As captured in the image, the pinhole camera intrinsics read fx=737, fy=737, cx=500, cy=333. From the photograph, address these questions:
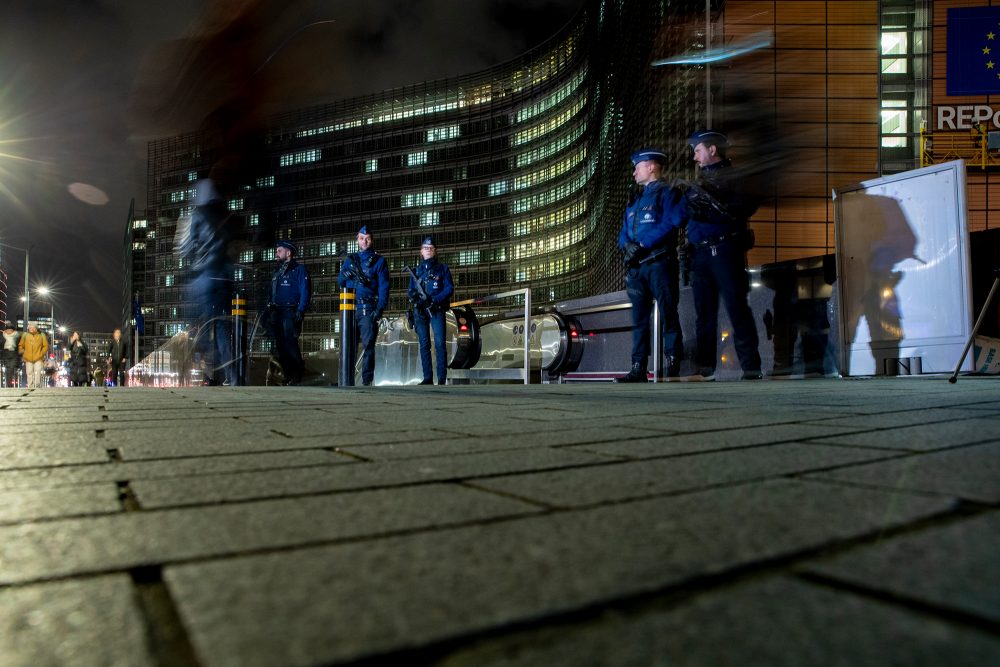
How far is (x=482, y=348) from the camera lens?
44.4ft

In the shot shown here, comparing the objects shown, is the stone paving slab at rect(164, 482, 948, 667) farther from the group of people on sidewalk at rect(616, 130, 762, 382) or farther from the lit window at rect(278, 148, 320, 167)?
the lit window at rect(278, 148, 320, 167)

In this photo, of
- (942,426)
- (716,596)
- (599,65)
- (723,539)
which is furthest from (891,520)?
(599,65)

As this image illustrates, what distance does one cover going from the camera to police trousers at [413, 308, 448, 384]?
34.9 ft

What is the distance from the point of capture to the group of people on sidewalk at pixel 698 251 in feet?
24.4

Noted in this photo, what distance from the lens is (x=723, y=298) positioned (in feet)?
24.4

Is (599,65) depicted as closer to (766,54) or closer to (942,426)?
(766,54)

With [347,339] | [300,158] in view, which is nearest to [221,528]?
[347,339]

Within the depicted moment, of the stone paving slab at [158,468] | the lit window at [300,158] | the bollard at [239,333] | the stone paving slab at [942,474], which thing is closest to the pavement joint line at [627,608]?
the stone paving slab at [942,474]

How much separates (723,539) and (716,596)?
0.23 metres

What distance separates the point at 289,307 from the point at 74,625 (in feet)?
35.3

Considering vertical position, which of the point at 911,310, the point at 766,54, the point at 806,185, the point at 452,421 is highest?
the point at 766,54

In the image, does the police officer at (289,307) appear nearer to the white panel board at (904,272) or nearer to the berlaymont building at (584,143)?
the berlaymont building at (584,143)

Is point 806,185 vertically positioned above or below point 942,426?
above

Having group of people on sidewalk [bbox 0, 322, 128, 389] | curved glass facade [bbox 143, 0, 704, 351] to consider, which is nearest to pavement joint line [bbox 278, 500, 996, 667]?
group of people on sidewalk [bbox 0, 322, 128, 389]
